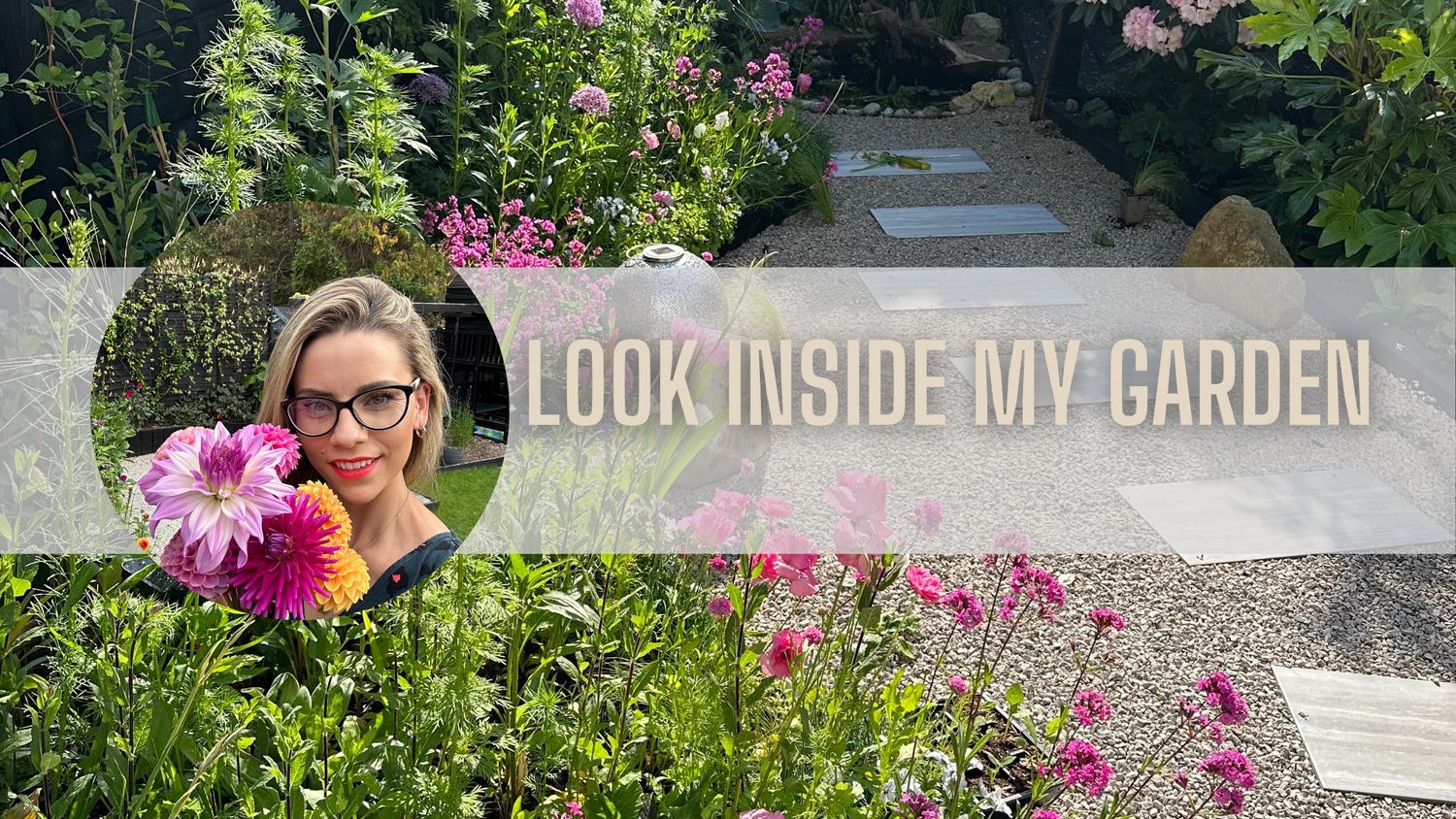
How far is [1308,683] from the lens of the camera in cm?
274

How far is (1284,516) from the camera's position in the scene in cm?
338

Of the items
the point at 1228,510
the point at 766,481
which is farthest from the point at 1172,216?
the point at 766,481

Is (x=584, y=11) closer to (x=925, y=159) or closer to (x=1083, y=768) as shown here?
(x=925, y=159)

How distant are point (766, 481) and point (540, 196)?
142cm

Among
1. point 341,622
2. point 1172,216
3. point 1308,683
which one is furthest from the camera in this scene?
point 1172,216

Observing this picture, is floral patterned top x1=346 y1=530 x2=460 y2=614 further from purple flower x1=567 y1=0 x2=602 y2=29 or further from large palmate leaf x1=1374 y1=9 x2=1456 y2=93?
large palmate leaf x1=1374 y1=9 x2=1456 y2=93

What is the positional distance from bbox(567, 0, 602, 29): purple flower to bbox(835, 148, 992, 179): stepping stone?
2396mm

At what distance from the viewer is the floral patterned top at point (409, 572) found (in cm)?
108

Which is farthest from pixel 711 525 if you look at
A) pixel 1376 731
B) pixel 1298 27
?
pixel 1298 27

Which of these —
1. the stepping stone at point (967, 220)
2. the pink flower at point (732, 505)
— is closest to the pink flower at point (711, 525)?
the pink flower at point (732, 505)

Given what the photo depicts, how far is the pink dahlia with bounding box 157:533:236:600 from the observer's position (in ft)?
3.11

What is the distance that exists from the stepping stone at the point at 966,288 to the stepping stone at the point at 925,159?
1.41 metres

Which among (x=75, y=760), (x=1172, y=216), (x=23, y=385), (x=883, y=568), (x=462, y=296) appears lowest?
(x=1172, y=216)

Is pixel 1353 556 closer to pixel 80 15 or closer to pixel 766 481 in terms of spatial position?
pixel 766 481
